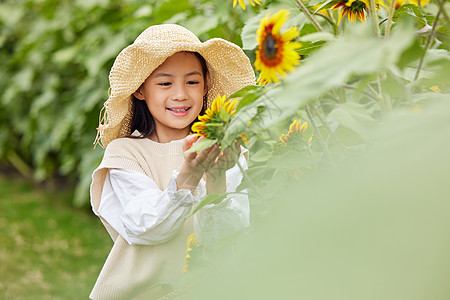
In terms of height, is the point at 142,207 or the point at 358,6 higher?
the point at 358,6

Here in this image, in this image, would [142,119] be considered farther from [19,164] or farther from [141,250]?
[19,164]

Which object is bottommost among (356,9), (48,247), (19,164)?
(48,247)

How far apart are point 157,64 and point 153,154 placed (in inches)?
6.4

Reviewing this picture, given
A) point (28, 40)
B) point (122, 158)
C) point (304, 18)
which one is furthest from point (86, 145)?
point (304, 18)

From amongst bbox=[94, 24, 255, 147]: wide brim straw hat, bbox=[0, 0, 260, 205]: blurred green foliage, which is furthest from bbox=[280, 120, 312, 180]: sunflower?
bbox=[0, 0, 260, 205]: blurred green foliage

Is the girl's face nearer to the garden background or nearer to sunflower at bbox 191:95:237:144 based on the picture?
the garden background

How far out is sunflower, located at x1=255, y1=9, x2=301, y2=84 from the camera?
55cm

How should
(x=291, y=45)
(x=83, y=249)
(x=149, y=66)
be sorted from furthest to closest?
(x=83, y=249), (x=149, y=66), (x=291, y=45)

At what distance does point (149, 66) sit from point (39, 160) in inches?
101

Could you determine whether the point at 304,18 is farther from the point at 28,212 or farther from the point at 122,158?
the point at 28,212

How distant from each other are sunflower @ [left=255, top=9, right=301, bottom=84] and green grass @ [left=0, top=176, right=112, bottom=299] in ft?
7.16

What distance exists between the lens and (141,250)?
954 mm

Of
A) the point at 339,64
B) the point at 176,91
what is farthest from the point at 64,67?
the point at 339,64

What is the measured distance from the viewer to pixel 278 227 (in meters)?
0.27
